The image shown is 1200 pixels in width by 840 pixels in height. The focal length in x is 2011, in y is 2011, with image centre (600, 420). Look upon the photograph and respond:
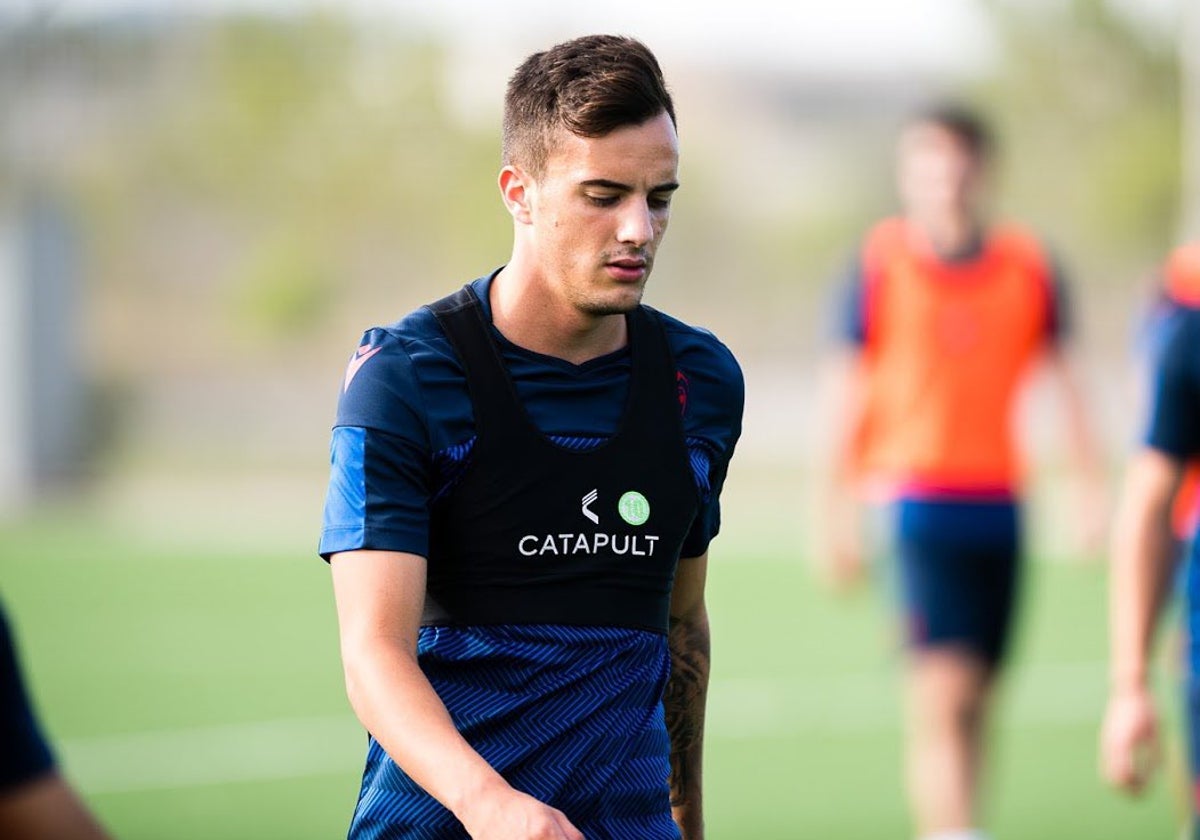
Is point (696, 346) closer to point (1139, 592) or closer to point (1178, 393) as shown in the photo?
point (1178, 393)

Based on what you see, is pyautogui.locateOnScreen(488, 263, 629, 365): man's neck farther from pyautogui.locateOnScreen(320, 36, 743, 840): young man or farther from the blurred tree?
the blurred tree

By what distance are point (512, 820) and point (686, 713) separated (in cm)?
94

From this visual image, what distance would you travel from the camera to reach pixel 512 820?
2936 mm

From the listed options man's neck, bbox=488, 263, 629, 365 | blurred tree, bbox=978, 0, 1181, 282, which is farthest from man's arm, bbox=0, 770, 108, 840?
blurred tree, bbox=978, 0, 1181, 282

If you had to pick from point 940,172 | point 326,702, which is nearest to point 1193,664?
point 940,172

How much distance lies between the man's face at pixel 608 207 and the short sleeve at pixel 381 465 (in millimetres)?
331

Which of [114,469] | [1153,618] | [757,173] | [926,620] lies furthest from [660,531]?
[757,173]

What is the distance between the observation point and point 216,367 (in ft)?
95.6

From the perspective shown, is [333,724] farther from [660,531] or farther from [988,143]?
[660,531]

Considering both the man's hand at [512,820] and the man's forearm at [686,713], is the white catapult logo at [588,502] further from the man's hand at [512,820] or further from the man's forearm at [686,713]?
the man's hand at [512,820]

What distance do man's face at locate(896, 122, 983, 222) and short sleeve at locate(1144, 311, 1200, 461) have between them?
2.97 m

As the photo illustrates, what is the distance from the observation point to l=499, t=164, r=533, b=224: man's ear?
346 cm

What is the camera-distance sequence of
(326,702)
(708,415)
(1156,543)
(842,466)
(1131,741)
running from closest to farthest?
(708,415) → (1131,741) → (1156,543) → (842,466) → (326,702)

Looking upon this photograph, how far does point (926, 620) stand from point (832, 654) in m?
7.10
